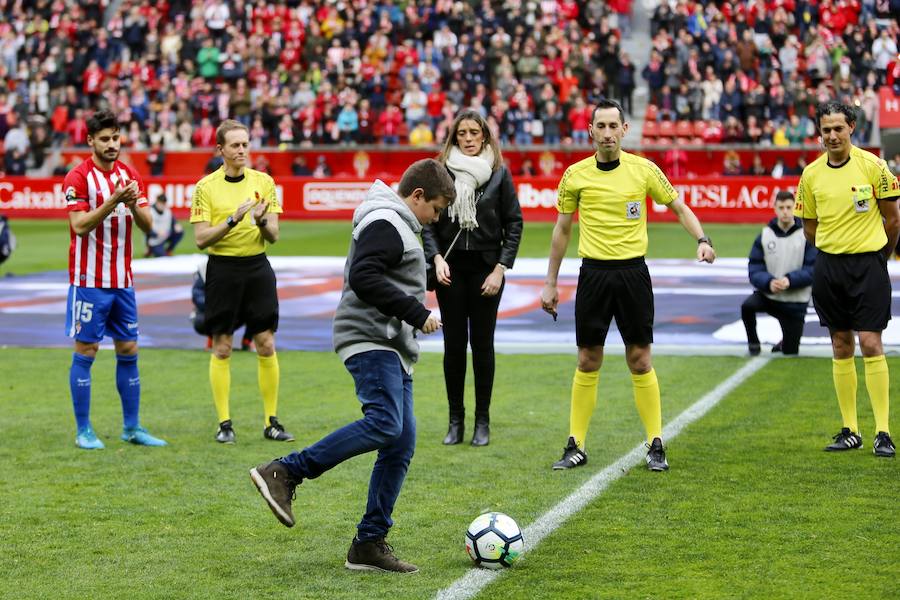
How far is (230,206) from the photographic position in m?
9.09

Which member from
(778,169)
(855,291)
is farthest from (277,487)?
(778,169)

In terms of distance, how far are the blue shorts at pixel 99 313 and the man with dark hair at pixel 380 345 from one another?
10.8ft

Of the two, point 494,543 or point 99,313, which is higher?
point 99,313

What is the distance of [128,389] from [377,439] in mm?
3681

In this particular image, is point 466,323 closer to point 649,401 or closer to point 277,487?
point 649,401

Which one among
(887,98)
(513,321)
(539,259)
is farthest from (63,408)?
(887,98)

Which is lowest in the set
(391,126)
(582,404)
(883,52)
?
(582,404)

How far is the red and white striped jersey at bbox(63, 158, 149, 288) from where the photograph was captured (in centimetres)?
884

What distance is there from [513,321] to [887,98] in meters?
17.7

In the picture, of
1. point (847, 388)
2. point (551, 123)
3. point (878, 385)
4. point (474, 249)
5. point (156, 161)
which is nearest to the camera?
point (878, 385)

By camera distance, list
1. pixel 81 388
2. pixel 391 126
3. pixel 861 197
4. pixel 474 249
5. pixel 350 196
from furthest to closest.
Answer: pixel 391 126
pixel 350 196
pixel 81 388
pixel 474 249
pixel 861 197

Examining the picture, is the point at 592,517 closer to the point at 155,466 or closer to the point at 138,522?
the point at 138,522

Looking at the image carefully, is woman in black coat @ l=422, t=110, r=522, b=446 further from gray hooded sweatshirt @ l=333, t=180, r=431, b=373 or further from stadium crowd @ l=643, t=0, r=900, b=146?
stadium crowd @ l=643, t=0, r=900, b=146

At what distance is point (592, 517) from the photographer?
6.92m
